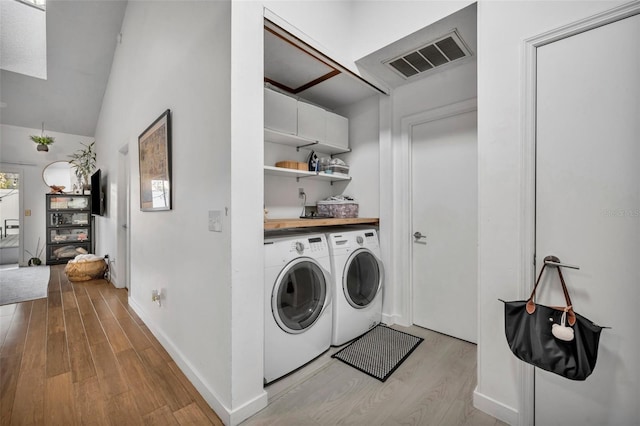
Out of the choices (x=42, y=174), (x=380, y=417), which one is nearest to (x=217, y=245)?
(x=380, y=417)

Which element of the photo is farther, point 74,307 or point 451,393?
point 74,307

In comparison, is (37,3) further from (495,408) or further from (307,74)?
(495,408)

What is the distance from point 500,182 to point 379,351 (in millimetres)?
1517

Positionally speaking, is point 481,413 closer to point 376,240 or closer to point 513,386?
point 513,386

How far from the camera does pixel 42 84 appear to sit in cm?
432

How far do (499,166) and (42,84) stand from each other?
6.27m

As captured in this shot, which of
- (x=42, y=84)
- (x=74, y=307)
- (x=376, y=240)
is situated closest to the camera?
(x=376, y=240)

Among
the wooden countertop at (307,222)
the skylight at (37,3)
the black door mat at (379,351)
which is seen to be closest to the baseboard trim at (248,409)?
the black door mat at (379,351)

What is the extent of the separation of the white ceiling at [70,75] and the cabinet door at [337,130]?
9.84ft

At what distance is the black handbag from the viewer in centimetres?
117

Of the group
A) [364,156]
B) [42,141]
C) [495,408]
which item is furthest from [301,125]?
[42,141]

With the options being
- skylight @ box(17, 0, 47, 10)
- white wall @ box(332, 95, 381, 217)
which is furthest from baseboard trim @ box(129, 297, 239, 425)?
skylight @ box(17, 0, 47, 10)

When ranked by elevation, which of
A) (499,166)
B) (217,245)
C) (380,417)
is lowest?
(380,417)

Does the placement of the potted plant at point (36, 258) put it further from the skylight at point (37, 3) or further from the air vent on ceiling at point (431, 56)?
the air vent on ceiling at point (431, 56)
